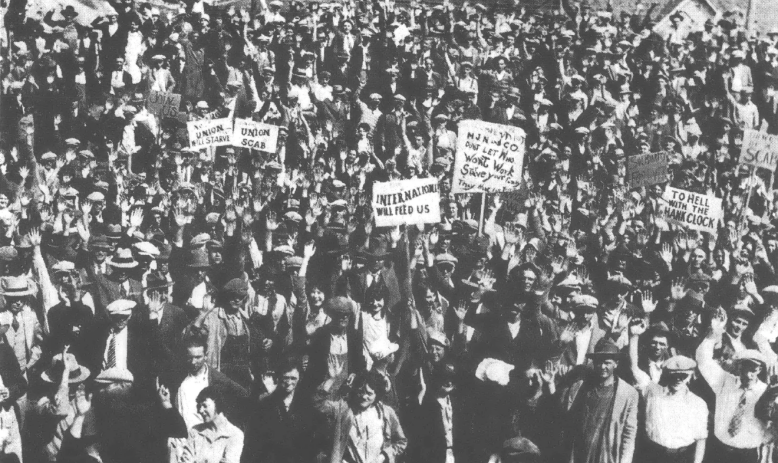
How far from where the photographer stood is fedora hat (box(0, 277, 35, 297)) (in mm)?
5641

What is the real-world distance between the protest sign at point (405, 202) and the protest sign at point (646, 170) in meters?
1.73

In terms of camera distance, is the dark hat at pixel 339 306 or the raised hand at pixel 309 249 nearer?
the dark hat at pixel 339 306

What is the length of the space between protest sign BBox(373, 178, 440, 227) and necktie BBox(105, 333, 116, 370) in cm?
217

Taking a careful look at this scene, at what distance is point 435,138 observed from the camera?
6707 millimetres

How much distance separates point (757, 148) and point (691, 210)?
85 cm

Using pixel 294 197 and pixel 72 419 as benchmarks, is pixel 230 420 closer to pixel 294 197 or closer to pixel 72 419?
pixel 72 419

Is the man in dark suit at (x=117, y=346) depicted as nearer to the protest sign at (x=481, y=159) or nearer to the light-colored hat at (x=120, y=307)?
the light-colored hat at (x=120, y=307)

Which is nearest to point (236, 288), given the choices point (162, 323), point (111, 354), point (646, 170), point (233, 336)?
point (233, 336)

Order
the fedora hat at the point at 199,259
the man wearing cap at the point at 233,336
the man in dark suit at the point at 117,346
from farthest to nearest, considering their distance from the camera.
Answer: the fedora hat at the point at 199,259 < the man wearing cap at the point at 233,336 < the man in dark suit at the point at 117,346

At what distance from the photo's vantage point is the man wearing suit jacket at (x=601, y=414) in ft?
17.8

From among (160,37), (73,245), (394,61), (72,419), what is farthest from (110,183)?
(394,61)

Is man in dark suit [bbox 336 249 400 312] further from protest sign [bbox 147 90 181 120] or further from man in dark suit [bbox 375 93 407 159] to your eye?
protest sign [bbox 147 90 181 120]

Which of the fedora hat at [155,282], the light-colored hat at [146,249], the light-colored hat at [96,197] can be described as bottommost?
the fedora hat at [155,282]

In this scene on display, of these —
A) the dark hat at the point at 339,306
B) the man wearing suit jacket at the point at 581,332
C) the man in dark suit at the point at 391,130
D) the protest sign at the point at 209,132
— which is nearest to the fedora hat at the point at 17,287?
the protest sign at the point at 209,132
